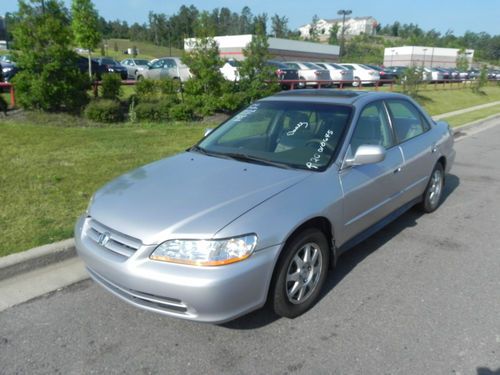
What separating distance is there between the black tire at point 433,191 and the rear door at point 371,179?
1.11 metres

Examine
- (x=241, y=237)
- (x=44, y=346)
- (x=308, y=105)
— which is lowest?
(x=44, y=346)

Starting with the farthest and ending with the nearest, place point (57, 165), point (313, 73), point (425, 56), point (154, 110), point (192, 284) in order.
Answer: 1. point (425, 56)
2. point (313, 73)
3. point (154, 110)
4. point (57, 165)
5. point (192, 284)

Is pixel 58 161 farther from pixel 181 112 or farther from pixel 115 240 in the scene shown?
pixel 181 112

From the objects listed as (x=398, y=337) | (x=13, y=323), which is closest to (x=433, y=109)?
(x=398, y=337)

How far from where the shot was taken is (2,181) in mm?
5605

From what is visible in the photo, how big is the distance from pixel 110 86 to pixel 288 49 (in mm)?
55245

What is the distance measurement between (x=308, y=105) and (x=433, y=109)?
52.6ft

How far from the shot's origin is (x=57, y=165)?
6488 mm

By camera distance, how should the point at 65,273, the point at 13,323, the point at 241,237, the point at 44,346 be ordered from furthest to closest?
1. the point at 65,273
2. the point at 13,323
3. the point at 44,346
4. the point at 241,237

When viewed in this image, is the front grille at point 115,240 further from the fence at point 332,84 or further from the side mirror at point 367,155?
the fence at point 332,84

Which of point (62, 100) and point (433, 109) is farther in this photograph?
point (433, 109)

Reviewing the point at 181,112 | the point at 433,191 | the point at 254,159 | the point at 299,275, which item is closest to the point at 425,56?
the point at 181,112

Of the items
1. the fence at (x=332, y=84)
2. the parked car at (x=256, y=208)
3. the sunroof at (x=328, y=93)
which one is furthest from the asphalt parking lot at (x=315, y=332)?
the fence at (x=332, y=84)

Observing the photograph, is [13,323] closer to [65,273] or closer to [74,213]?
[65,273]
